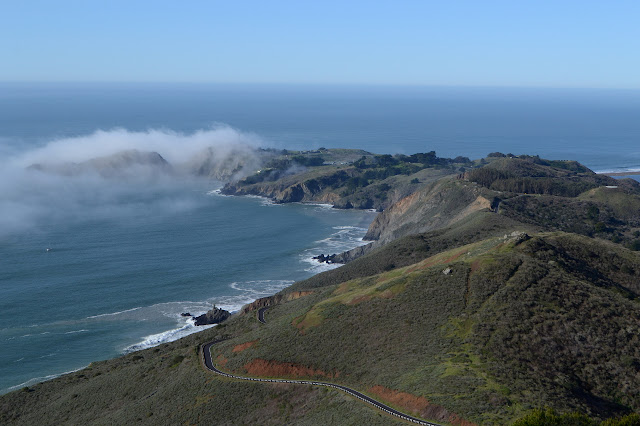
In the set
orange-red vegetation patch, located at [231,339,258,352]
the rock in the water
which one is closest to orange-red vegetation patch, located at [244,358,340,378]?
orange-red vegetation patch, located at [231,339,258,352]

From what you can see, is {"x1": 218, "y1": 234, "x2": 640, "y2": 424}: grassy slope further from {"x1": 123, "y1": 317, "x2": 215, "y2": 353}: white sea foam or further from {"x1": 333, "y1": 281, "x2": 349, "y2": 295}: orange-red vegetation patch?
{"x1": 123, "y1": 317, "x2": 215, "y2": 353}: white sea foam

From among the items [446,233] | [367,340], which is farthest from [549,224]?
[367,340]

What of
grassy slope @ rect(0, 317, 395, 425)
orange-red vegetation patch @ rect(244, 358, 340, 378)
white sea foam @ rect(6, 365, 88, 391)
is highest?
orange-red vegetation patch @ rect(244, 358, 340, 378)

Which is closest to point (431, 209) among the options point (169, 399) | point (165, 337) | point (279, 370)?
point (165, 337)

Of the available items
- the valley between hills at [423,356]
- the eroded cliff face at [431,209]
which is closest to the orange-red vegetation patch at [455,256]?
the valley between hills at [423,356]

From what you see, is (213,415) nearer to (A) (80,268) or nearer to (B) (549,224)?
(A) (80,268)

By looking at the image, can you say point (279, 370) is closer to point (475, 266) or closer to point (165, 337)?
point (475, 266)
